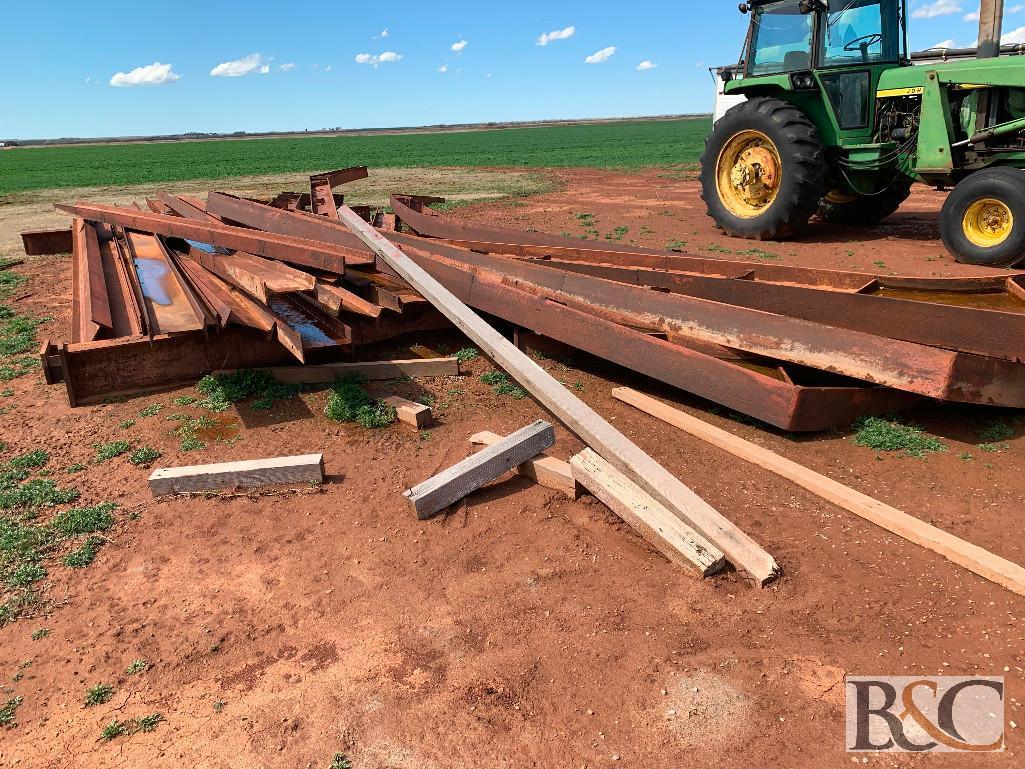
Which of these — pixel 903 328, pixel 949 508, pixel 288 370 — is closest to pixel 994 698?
pixel 949 508

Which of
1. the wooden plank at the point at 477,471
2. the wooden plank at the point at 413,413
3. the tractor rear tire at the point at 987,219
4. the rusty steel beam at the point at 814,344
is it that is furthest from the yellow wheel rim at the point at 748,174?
the wooden plank at the point at 477,471

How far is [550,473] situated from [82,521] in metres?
2.56

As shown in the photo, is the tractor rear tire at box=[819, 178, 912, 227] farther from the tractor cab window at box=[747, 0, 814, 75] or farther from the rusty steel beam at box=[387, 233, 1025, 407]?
the rusty steel beam at box=[387, 233, 1025, 407]

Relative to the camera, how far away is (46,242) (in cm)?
1091

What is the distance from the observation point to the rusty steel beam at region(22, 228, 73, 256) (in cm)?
1077

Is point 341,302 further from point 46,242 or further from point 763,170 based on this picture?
point 46,242

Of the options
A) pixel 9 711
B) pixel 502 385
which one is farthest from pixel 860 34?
pixel 9 711

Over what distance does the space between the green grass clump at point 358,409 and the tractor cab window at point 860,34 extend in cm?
809

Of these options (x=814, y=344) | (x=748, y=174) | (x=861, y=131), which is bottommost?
(x=814, y=344)

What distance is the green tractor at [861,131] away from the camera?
763cm

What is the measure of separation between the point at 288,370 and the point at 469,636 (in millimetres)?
3274

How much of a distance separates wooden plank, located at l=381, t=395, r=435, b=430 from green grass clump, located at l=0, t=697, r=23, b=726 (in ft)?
8.48

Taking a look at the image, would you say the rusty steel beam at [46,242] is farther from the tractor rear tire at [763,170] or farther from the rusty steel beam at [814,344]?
the tractor rear tire at [763,170]

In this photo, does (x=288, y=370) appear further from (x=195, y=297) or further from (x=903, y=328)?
(x=903, y=328)
